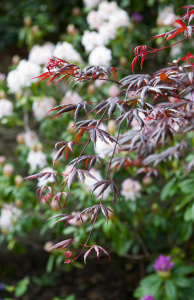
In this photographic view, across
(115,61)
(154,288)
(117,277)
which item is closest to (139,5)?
(115,61)

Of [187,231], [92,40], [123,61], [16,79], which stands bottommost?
[187,231]

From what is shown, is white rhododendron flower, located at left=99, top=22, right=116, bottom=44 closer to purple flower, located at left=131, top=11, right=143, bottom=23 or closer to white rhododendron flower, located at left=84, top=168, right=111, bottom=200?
purple flower, located at left=131, top=11, right=143, bottom=23

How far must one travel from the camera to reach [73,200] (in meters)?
2.29

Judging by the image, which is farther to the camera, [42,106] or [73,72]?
[42,106]

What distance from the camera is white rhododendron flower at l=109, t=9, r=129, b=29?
72.7 inches

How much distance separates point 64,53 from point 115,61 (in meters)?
0.71

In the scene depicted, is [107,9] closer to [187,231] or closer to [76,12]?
[76,12]

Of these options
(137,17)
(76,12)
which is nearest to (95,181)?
(137,17)

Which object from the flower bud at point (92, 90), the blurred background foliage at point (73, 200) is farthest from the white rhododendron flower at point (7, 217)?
the flower bud at point (92, 90)

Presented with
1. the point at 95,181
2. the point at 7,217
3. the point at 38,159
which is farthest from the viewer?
the point at 7,217

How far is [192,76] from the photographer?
0.83 m

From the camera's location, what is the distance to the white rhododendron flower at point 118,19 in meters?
1.85

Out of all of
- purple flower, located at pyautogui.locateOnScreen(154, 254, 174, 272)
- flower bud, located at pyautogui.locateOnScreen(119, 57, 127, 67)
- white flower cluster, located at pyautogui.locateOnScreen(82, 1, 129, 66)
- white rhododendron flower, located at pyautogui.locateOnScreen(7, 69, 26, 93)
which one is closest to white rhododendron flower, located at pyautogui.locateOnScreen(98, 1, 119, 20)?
white flower cluster, located at pyautogui.locateOnScreen(82, 1, 129, 66)

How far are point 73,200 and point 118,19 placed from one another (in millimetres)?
1419
